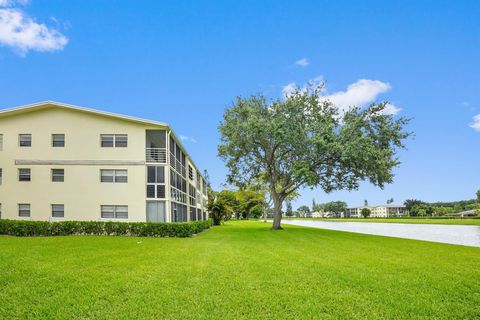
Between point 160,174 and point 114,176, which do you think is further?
point 160,174

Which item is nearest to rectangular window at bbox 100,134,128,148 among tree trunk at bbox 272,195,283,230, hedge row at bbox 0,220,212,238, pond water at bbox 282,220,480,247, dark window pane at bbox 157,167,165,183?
dark window pane at bbox 157,167,165,183

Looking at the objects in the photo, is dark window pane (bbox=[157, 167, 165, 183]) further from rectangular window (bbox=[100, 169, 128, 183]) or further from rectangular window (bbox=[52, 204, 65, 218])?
rectangular window (bbox=[52, 204, 65, 218])

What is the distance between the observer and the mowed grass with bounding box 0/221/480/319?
19.4 feet

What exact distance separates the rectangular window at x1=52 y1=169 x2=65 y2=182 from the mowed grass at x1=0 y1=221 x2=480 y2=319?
13.9 m

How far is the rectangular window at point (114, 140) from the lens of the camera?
2438cm

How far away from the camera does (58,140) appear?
24422 mm

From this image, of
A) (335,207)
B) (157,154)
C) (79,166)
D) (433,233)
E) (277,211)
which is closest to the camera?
(79,166)

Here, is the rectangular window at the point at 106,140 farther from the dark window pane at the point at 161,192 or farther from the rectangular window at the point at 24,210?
the rectangular window at the point at 24,210

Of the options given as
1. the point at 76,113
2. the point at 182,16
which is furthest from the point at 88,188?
the point at 182,16

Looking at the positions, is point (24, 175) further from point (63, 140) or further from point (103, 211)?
point (103, 211)

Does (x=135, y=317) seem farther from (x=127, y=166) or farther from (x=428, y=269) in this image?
(x=127, y=166)

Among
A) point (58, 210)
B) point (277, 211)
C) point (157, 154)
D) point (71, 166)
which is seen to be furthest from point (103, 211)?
point (277, 211)

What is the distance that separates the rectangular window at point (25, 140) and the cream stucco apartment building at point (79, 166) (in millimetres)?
61

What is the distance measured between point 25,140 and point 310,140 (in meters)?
20.5
